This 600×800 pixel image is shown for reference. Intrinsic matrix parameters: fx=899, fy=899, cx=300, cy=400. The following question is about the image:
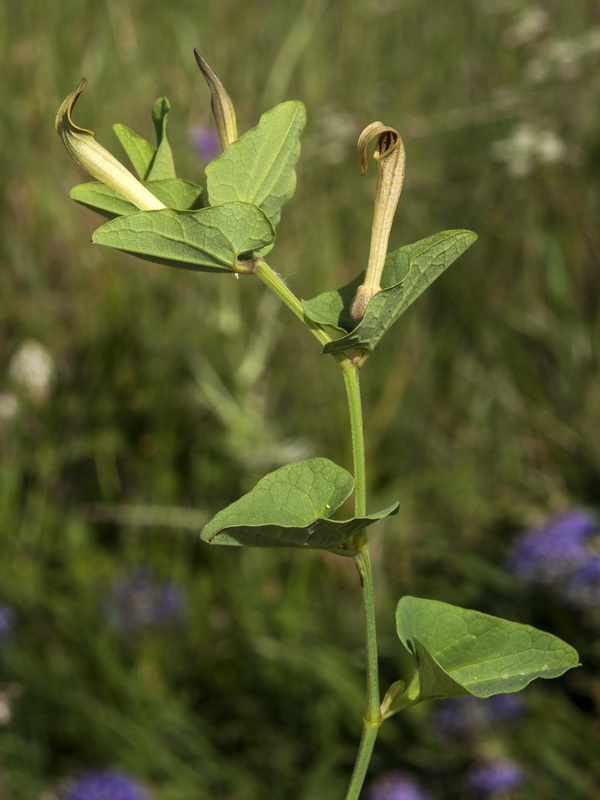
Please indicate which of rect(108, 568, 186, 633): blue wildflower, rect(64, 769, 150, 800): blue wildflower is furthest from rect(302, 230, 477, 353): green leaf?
rect(108, 568, 186, 633): blue wildflower

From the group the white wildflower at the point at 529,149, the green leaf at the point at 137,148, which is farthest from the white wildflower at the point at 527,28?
the green leaf at the point at 137,148

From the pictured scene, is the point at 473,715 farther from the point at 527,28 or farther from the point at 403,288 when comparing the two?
the point at 527,28

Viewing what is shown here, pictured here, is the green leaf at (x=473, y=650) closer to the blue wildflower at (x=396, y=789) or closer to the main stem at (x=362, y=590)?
the main stem at (x=362, y=590)

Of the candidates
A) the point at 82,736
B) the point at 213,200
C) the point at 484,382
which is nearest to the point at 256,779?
the point at 82,736

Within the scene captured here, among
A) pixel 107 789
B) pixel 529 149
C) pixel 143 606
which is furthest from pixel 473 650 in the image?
pixel 529 149

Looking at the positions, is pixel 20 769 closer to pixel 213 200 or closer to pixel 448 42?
pixel 213 200

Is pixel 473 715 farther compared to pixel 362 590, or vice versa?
pixel 473 715

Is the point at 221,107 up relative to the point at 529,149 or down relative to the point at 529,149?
down
